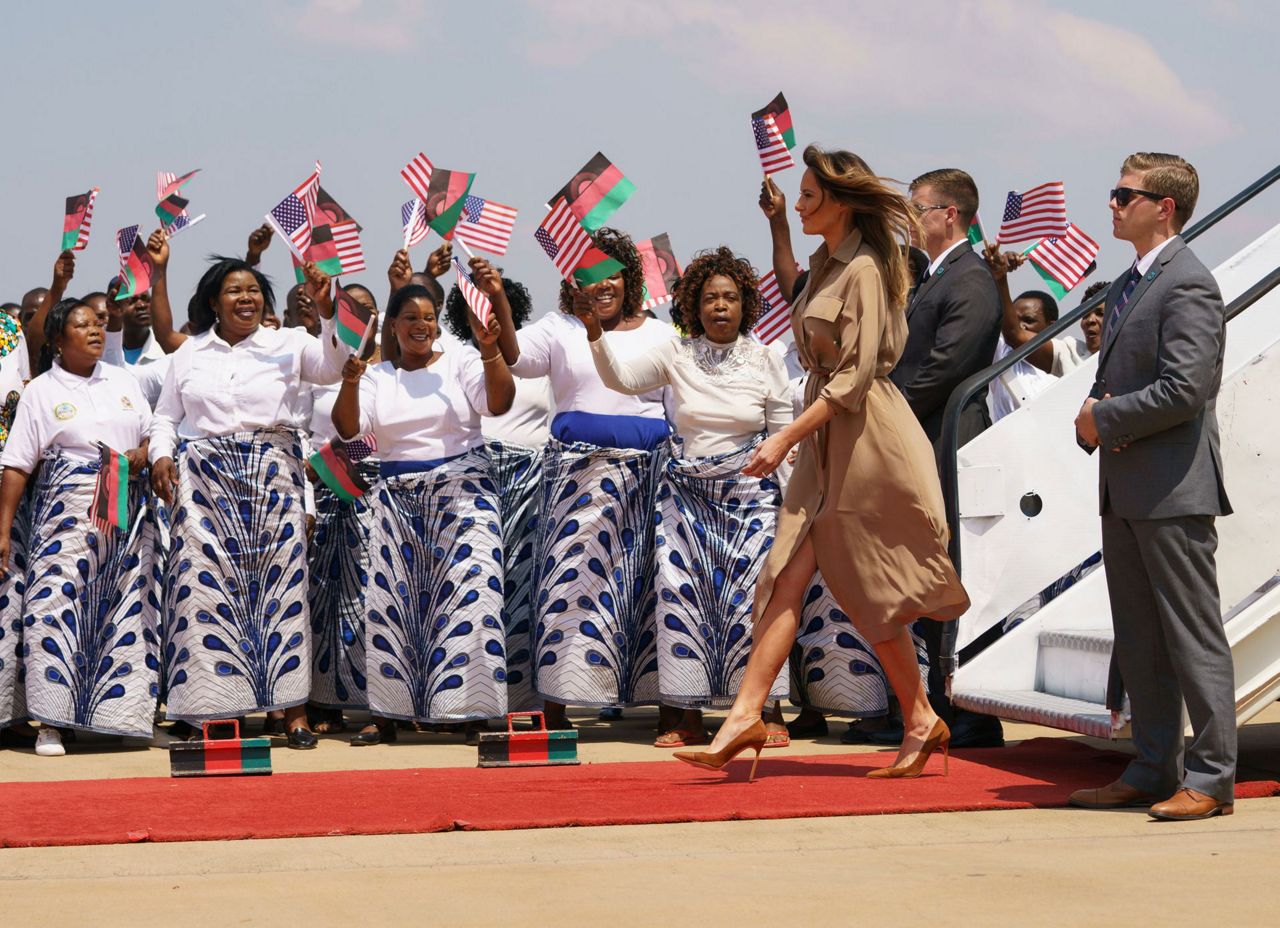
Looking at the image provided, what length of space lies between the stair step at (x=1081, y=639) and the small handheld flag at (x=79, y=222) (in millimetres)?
5089

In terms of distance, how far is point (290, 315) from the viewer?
10875 mm

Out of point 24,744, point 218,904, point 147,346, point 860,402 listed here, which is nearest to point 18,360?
point 147,346

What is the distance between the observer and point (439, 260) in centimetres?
791

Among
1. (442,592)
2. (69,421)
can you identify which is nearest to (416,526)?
(442,592)

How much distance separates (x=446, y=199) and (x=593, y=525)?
1.53 metres

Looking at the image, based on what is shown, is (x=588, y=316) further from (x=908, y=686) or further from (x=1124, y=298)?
(x=1124, y=298)

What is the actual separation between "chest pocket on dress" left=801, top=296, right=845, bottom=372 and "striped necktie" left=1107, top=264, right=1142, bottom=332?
0.92 metres

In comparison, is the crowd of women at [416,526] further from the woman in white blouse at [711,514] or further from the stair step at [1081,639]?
the stair step at [1081,639]

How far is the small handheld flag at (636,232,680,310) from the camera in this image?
338 inches

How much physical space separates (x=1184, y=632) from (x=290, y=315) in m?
6.89

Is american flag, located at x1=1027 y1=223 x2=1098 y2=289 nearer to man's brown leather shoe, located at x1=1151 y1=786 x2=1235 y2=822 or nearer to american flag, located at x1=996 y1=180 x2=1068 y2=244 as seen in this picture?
american flag, located at x1=996 y1=180 x2=1068 y2=244

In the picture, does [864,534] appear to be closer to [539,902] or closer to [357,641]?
[539,902]

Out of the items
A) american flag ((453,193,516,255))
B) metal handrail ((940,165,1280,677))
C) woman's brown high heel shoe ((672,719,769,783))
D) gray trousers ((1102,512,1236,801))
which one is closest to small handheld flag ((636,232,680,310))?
american flag ((453,193,516,255))

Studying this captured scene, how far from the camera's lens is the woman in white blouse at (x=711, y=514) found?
761 centimetres
